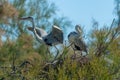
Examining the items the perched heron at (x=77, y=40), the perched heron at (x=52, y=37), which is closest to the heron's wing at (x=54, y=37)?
the perched heron at (x=52, y=37)

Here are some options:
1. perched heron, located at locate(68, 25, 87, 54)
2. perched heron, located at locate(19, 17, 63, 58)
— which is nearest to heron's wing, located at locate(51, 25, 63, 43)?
perched heron, located at locate(19, 17, 63, 58)

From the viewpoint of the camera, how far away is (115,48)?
2.76 metres

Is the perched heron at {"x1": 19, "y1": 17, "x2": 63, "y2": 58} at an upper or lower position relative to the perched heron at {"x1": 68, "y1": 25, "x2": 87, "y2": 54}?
upper

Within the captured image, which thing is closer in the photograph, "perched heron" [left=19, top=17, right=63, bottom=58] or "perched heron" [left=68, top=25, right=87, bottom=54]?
"perched heron" [left=68, top=25, right=87, bottom=54]

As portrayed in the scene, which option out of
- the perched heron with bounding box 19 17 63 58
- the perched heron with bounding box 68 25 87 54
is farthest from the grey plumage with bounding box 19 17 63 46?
the perched heron with bounding box 68 25 87 54

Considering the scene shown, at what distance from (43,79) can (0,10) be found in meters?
3.07

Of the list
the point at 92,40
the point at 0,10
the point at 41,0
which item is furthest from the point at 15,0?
the point at 92,40

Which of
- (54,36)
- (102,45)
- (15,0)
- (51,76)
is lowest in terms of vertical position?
(51,76)

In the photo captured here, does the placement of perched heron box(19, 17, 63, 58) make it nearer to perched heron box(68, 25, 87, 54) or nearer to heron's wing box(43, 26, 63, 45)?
heron's wing box(43, 26, 63, 45)

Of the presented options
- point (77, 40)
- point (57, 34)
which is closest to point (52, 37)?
point (57, 34)

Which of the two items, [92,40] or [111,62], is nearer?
[111,62]

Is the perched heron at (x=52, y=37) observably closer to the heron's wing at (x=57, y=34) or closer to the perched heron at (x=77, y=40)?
the heron's wing at (x=57, y=34)

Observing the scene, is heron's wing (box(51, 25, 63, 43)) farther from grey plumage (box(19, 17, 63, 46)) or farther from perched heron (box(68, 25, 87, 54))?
perched heron (box(68, 25, 87, 54))

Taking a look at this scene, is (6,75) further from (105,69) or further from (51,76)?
(105,69)
